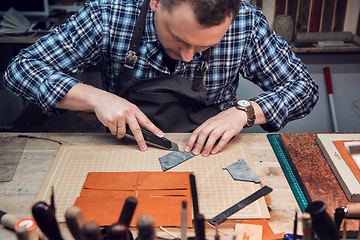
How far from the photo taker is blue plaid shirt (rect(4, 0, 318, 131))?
112 cm

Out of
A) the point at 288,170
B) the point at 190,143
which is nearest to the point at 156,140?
the point at 190,143

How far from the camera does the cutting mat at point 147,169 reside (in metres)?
0.79

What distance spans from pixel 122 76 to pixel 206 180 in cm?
56

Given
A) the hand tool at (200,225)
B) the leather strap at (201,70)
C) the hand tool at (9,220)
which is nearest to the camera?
the hand tool at (200,225)

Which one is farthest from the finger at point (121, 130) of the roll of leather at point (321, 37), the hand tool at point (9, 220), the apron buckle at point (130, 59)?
the roll of leather at point (321, 37)

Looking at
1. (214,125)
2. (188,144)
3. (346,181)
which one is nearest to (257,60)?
(214,125)

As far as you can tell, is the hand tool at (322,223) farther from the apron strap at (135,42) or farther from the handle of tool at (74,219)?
the apron strap at (135,42)

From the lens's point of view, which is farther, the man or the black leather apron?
the black leather apron

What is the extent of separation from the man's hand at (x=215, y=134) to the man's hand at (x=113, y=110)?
0.12m

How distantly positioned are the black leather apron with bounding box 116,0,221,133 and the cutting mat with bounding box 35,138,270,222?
0.22 m

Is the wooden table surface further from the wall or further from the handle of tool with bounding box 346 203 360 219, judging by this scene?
the wall

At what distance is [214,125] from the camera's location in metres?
1.05

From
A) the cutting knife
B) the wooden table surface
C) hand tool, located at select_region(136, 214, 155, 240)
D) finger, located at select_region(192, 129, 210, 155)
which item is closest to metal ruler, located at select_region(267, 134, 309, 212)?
the wooden table surface

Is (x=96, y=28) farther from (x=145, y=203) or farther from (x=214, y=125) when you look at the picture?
(x=145, y=203)
